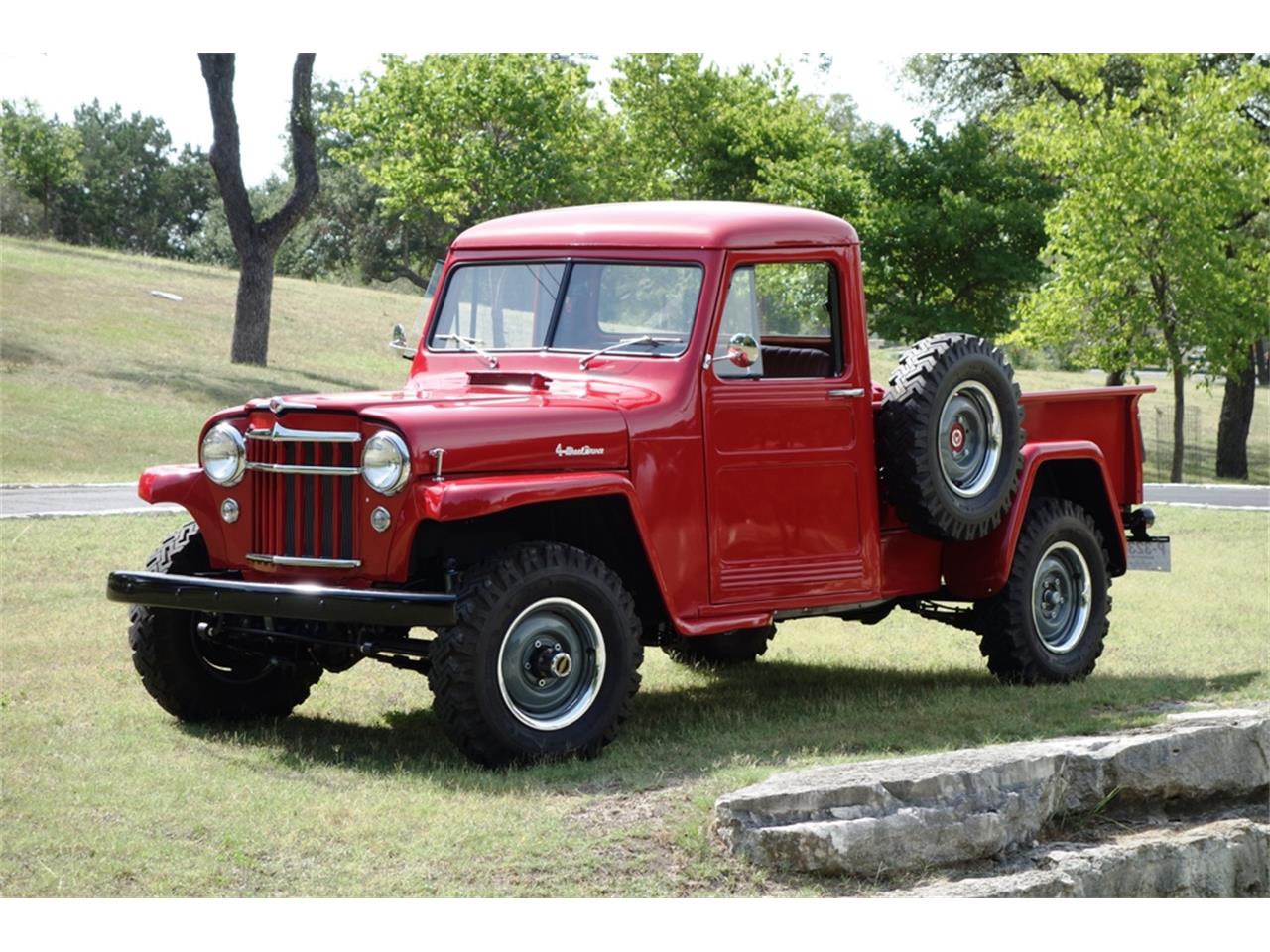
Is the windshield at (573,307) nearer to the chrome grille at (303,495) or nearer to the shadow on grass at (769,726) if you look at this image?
the chrome grille at (303,495)

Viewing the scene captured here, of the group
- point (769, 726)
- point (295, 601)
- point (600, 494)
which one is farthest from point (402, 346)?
point (769, 726)

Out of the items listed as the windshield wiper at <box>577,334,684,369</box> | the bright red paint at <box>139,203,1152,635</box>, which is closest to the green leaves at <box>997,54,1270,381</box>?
the bright red paint at <box>139,203,1152,635</box>

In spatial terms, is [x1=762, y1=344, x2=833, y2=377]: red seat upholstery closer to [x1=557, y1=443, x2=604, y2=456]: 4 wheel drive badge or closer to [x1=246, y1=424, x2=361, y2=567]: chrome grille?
[x1=557, y1=443, x2=604, y2=456]: 4 wheel drive badge

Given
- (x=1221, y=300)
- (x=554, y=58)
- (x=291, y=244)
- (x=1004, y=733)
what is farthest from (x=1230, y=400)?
(x=291, y=244)

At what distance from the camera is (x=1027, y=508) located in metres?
9.80

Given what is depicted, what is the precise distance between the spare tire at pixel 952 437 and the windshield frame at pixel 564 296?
3.98 ft

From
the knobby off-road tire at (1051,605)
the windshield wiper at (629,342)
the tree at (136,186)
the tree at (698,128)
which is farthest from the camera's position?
the tree at (136,186)

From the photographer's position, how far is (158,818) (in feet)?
21.1

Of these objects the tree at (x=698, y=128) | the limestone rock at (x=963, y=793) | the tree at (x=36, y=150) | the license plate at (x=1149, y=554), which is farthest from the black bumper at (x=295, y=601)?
the tree at (x=36, y=150)

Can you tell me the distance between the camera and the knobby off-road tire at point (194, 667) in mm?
8281

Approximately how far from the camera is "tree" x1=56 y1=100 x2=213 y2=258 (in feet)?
224

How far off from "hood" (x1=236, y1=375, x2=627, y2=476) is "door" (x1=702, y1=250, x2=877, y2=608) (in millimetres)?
658

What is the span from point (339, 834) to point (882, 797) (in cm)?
201

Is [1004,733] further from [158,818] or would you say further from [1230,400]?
[1230,400]
